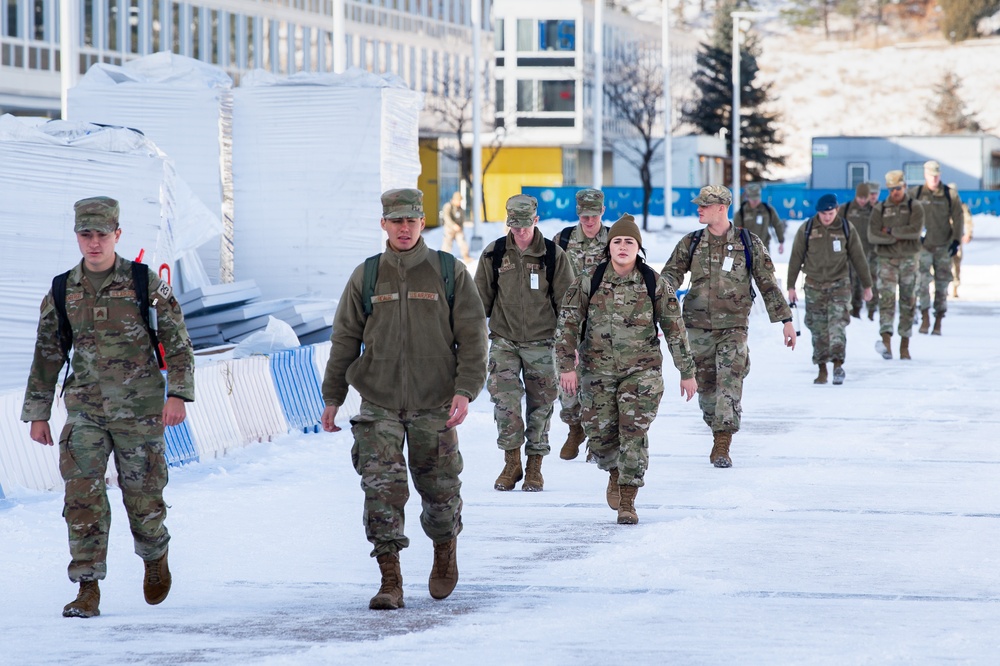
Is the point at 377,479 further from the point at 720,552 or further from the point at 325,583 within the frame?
the point at 720,552

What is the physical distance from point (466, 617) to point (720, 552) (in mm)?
1863

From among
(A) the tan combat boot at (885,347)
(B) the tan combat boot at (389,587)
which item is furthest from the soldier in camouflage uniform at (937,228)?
(B) the tan combat boot at (389,587)

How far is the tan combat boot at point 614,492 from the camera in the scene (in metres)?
9.27

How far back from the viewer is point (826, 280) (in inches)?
648

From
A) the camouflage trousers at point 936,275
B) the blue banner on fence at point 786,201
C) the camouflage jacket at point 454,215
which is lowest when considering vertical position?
the camouflage trousers at point 936,275

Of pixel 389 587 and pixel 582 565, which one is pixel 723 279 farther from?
pixel 389 587

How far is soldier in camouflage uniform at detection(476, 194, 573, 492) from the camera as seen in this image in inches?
405

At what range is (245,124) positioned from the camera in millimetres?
18328

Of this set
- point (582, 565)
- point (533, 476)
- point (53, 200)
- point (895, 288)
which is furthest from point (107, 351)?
point (895, 288)

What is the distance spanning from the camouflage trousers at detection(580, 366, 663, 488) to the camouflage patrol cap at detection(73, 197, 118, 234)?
10.8ft

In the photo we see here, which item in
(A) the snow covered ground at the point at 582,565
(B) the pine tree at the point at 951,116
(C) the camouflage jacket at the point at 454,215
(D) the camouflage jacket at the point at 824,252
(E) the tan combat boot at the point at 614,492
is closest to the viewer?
(A) the snow covered ground at the point at 582,565

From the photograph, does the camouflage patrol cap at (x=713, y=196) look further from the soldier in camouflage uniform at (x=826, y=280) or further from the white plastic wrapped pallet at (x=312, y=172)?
the white plastic wrapped pallet at (x=312, y=172)

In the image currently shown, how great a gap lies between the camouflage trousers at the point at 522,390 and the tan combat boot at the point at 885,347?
30.8 ft

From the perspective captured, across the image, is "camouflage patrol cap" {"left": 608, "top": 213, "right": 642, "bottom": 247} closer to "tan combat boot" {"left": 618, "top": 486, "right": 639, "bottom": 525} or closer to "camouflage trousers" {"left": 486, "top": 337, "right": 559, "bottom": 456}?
"tan combat boot" {"left": 618, "top": 486, "right": 639, "bottom": 525}
